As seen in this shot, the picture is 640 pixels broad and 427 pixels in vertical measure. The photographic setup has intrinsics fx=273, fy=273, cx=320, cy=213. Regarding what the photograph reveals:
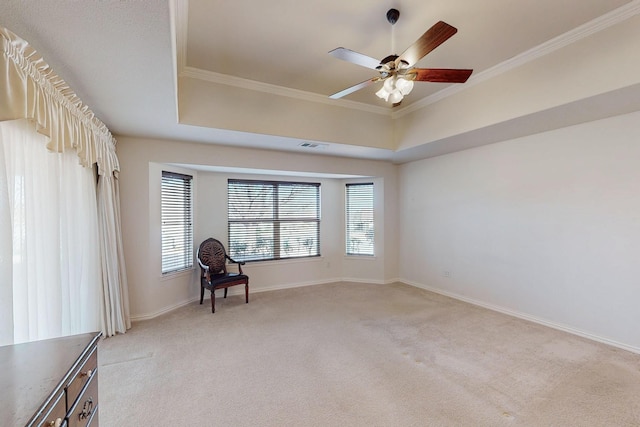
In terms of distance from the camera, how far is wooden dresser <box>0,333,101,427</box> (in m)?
0.84

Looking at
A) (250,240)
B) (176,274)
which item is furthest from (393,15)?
(176,274)

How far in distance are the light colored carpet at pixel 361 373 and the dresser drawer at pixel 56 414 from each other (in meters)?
1.09

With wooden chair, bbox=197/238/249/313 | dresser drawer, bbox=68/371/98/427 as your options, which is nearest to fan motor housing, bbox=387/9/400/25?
dresser drawer, bbox=68/371/98/427

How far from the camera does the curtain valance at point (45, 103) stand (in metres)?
1.44

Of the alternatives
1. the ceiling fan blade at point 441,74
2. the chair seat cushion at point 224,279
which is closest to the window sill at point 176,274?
the chair seat cushion at point 224,279

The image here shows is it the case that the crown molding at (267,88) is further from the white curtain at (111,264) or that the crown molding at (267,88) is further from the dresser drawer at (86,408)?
the dresser drawer at (86,408)

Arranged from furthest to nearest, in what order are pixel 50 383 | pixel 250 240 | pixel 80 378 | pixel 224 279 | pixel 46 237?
1. pixel 250 240
2. pixel 224 279
3. pixel 46 237
4. pixel 80 378
5. pixel 50 383

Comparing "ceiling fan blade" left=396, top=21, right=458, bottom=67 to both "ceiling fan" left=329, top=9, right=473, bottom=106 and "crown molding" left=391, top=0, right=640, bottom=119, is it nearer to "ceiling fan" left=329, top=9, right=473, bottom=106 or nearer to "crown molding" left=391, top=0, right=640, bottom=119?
"ceiling fan" left=329, top=9, right=473, bottom=106

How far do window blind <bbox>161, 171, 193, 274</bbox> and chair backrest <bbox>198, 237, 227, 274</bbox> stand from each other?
29cm

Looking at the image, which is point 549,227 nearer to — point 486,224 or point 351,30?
point 486,224

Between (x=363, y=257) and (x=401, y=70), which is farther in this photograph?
(x=363, y=257)

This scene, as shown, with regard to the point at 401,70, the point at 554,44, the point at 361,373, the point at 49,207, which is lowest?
the point at 361,373

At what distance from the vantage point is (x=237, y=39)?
2.57m

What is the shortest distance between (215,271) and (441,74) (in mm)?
3978
